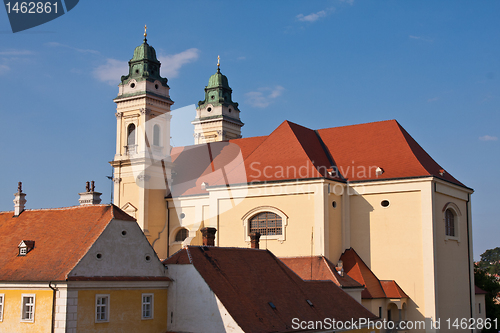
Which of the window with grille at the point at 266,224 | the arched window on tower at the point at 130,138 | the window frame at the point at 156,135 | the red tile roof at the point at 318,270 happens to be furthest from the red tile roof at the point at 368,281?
the arched window on tower at the point at 130,138

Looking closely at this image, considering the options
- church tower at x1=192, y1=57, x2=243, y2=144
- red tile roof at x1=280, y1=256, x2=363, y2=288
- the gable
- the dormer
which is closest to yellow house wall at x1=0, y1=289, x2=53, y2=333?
the gable

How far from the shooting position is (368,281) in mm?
32469

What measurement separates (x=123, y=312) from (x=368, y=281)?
16.2 metres

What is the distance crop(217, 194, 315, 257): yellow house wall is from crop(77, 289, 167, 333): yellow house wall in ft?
43.6

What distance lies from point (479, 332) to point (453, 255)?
593cm

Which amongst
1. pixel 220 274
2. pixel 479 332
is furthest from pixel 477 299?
pixel 220 274

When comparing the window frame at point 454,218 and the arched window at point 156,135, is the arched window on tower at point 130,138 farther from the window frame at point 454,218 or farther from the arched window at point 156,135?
the window frame at point 454,218

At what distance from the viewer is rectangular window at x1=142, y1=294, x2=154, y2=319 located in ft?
69.1

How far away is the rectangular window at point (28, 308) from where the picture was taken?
19578 millimetres

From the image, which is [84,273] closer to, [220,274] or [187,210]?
[220,274]

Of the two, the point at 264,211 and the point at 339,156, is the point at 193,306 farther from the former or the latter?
the point at 339,156

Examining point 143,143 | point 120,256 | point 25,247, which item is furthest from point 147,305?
point 143,143

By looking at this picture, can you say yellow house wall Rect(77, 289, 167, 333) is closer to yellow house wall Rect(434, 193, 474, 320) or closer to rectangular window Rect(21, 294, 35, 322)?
rectangular window Rect(21, 294, 35, 322)

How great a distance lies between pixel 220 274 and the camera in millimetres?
22344
